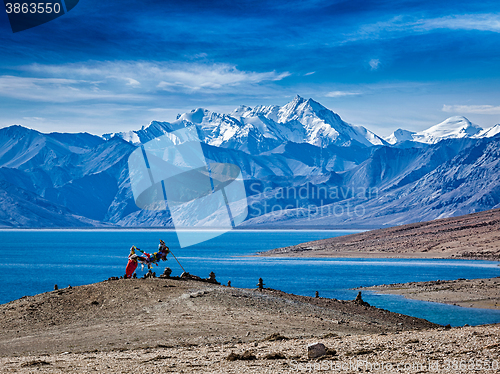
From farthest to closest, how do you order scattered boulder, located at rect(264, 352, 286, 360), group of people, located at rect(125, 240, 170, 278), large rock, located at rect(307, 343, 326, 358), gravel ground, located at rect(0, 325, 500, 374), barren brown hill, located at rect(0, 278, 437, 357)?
group of people, located at rect(125, 240, 170, 278)
barren brown hill, located at rect(0, 278, 437, 357)
scattered boulder, located at rect(264, 352, 286, 360)
large rock, located at rect(307, 343, 326, 358)
gravel ground, located at rect(0, 325, 500, 374)

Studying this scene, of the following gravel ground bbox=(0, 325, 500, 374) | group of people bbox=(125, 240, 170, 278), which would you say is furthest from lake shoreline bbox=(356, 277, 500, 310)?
gravel ground bbox=(0, 325, 500, 374)

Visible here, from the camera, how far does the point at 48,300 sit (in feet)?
97.4

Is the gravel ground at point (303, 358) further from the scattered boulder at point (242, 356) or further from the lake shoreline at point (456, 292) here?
the lake shoreline at point (456, 292)

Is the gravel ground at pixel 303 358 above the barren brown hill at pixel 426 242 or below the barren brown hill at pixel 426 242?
above

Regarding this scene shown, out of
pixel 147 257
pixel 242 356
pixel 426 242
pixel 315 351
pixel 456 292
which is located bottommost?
pixel 426 242

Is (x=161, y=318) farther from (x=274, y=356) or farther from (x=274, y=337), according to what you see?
(x=274, y=356)

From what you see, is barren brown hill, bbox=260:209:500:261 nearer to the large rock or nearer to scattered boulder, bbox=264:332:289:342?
scattered boulder, bbox=264:332:289:342

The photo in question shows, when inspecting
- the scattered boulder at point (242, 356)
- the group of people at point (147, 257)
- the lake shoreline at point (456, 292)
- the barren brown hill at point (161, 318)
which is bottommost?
the lake shoreline at point (456, 292)

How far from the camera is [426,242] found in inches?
6043

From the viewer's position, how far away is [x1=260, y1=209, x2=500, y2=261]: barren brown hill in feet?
445

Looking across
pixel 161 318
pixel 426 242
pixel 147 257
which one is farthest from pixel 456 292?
pixel 426 242

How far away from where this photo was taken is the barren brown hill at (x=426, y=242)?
13554 centimetres

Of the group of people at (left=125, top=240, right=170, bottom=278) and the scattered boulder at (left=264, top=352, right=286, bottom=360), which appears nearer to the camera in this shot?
the scattered boulder at (left=264, top=352, right=286, bottom=360)

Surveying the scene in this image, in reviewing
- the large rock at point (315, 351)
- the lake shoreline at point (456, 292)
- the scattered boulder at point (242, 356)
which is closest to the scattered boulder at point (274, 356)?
the scattered boulder at point (242, 356)
